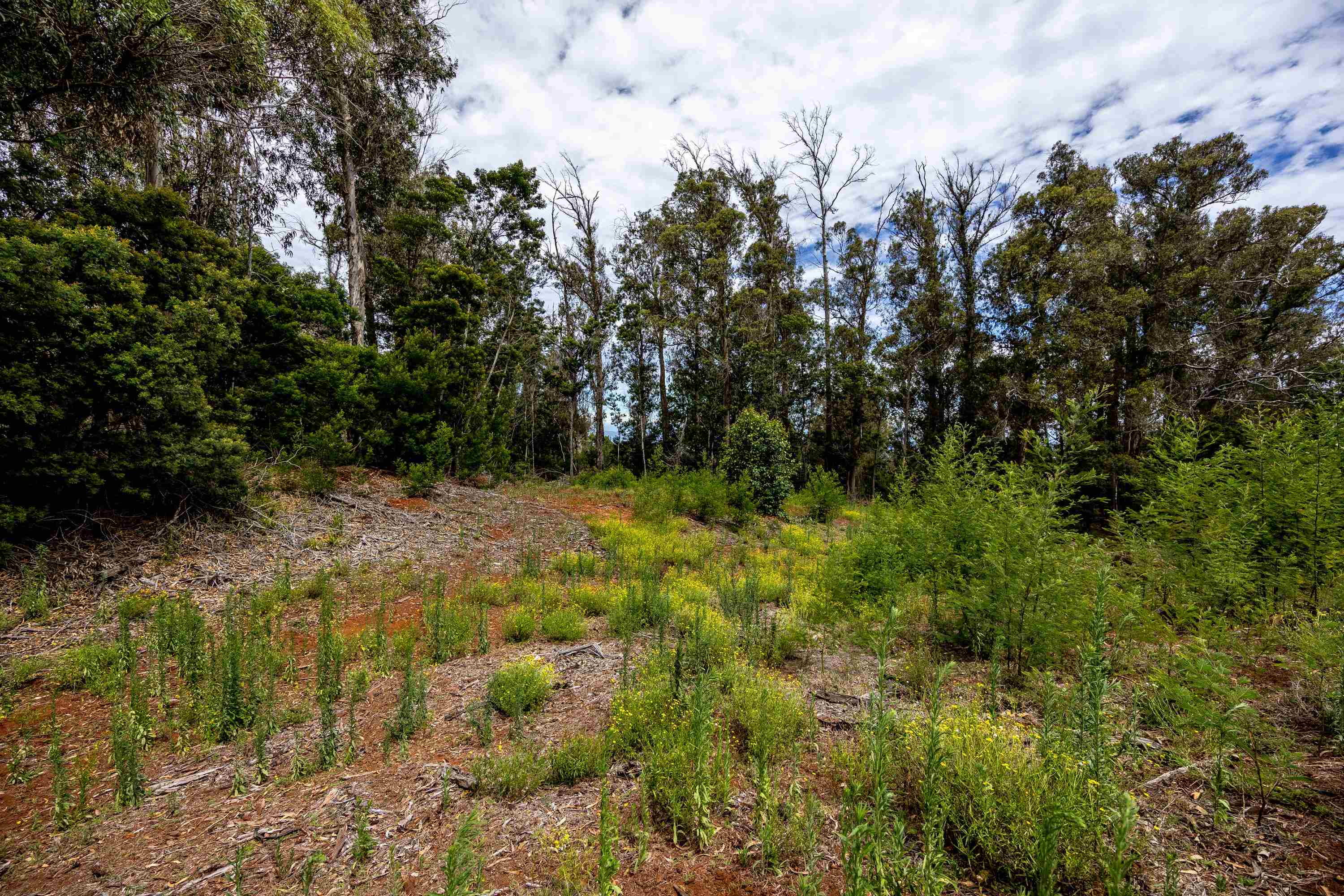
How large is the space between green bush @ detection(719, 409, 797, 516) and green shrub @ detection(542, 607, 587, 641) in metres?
8.55

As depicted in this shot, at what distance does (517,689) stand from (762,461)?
35.4ft

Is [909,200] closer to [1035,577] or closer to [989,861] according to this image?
[1035,577]

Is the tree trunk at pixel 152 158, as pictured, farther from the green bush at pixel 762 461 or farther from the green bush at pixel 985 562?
the green bush at pixel 985 562

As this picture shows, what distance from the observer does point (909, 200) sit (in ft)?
76.8

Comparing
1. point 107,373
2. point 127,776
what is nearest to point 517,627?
point 127,776

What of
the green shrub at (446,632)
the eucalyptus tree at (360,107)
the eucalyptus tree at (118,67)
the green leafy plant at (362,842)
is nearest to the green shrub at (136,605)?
the green shrub at (446,632)

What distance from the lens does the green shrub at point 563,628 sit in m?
4.75

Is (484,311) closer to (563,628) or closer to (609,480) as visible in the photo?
(609,480)

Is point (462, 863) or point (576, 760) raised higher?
point (462, 863)

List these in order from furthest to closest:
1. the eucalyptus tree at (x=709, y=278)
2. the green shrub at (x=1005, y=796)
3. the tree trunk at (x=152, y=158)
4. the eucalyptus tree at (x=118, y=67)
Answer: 1. the eucalyptus tree at (x=709, y=278)
2. the tree trunk at (x=152, y=158)
3. the eucalyptus tree at (x=118, y=67)
4. the green shrub at (x=1005, y=796)

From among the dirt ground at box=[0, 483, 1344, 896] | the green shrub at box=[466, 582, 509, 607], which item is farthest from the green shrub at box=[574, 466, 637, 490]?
the dirt ground at box=[0, 483, 1344, 896]

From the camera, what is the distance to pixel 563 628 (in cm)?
477

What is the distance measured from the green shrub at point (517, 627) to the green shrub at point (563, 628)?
5.1 inches

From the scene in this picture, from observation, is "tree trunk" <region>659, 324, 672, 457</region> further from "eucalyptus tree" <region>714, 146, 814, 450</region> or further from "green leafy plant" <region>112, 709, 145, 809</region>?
"green leafy plant" <region>112, 709, 145, 809</region>
